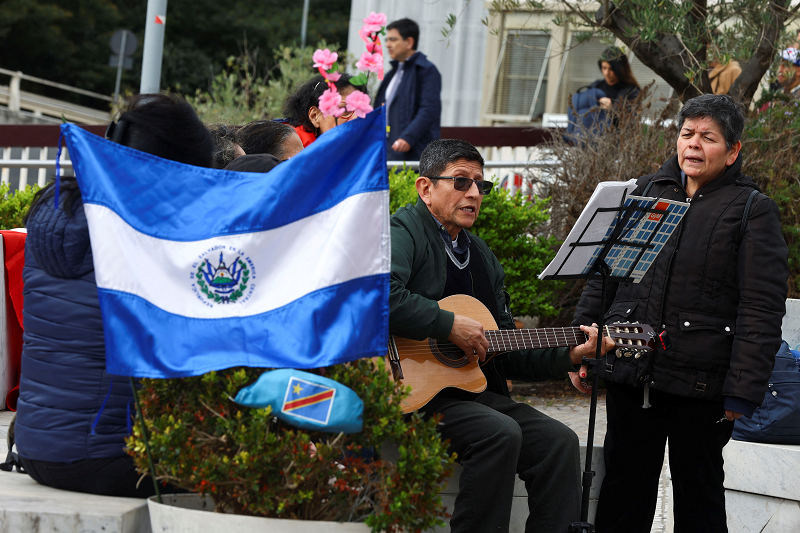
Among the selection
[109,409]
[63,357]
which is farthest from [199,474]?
[63,357]

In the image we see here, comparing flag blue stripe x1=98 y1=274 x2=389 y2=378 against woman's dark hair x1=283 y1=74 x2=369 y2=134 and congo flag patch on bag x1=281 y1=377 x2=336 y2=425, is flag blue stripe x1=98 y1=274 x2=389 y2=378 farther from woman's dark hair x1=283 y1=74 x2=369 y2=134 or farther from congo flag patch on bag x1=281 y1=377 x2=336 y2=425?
woman's dark hair x1=283 y1=74 x2=369 y2=134

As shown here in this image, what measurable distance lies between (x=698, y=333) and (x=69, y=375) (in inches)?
103

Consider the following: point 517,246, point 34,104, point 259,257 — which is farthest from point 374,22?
point 34,104

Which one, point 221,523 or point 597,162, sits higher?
point 597,162

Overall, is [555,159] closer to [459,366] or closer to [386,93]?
[386,93]

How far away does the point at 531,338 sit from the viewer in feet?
13.7

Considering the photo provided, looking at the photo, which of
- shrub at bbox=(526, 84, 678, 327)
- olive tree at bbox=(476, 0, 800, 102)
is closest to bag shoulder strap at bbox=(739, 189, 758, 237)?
olive tree at bbox=(476, 0, 800, 102)

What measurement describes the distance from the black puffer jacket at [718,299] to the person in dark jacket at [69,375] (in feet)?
7.33

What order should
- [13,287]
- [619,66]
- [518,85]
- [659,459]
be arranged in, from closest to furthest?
[659,459], [13,287], [619,66], [518,85]

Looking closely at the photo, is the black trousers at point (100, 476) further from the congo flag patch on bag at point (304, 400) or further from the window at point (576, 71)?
the window at point (576, 71)

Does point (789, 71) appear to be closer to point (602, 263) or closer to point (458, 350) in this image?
point (602, 263)

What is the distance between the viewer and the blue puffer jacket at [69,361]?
305 cm

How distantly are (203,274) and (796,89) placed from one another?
6234 millimetres

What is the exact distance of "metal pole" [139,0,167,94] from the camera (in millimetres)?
8156
